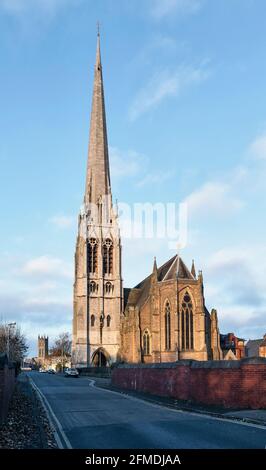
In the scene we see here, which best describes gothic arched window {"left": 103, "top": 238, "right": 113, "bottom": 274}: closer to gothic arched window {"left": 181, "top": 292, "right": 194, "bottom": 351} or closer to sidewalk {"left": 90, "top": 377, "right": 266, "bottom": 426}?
gothic arched window {"left": 181, "top": 292, "right": 194, "bottom": 351}

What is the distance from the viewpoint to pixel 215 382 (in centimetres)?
2006

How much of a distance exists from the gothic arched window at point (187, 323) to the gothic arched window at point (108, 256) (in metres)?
19.2

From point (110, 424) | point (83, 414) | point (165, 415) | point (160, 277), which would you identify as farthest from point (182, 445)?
point (160, 277)

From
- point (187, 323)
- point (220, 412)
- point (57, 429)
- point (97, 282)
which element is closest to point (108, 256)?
point (97, 282)

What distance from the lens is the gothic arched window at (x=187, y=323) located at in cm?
6412

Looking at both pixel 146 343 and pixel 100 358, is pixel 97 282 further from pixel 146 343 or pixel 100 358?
pixel 146 343

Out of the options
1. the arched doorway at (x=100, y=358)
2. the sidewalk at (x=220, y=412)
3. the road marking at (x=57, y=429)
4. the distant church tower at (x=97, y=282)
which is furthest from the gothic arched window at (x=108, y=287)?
the road marking at (x=57, y=429)

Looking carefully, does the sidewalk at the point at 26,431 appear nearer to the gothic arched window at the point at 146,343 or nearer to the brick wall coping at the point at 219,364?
the brick wall coping at the point at 219,364

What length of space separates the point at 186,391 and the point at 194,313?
42289 mm

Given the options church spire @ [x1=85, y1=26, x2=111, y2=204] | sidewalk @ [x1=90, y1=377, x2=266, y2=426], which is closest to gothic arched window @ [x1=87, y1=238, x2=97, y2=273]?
church spire @ [x1=85, y1=26, x2=111, y2=204]

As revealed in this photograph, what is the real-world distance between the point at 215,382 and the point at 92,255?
2412 inches

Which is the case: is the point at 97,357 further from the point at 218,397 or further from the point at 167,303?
the point at 218,397

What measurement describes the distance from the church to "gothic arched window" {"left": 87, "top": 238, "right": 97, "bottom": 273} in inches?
0.6
